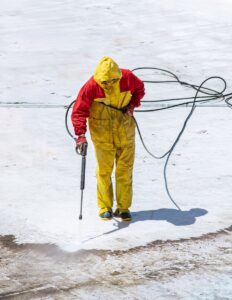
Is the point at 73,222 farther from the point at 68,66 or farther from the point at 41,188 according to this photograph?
the point at 68,66

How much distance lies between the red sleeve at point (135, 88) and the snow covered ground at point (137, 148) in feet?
3.77

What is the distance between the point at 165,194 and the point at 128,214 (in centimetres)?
80

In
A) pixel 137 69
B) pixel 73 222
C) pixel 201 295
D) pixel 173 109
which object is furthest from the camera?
pixel 137 69

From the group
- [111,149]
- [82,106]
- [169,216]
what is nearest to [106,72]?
[82,106]

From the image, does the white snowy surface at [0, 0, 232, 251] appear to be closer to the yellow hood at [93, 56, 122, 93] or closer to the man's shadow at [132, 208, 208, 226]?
the man's shadow at [132, 208, 208, 226]

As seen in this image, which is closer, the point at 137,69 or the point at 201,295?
the point at 201,295

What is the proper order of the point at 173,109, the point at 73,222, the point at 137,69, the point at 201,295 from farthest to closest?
the point at 137,69 < the point at 173,109 < the point at 73,222 < the point at 201,295

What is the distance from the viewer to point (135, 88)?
8336 millimetres

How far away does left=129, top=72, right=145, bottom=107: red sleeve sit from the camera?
326 inches

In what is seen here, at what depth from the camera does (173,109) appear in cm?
1189

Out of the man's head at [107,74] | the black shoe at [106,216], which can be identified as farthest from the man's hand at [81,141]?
the black shoe at [106,216]

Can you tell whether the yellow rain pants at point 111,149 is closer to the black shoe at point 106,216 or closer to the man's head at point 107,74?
the black shoe at point 106,216

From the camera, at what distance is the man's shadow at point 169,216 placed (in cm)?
847

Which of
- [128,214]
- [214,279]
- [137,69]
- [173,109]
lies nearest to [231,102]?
[173,109]
